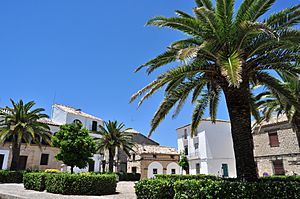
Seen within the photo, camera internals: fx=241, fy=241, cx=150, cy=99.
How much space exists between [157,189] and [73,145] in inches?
348

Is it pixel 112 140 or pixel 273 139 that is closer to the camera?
pixel 273 139

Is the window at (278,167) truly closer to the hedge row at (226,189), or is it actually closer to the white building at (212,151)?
the white building at (212,151)

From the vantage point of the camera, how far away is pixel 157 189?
9125mm

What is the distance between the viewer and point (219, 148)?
116 ft

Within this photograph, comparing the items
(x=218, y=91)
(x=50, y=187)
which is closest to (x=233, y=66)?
(x=218, y=91)

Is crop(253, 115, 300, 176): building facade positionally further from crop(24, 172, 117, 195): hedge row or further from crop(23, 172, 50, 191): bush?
crop(23, 172, 50, 191): bush

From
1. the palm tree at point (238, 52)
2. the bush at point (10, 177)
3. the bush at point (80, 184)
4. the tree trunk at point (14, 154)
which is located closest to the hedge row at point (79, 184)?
the bush at point (80, 184)

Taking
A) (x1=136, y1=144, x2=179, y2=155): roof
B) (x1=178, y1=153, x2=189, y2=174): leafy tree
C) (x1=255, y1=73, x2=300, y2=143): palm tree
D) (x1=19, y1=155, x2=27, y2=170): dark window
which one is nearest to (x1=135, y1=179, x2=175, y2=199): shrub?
(x1=255, y1=73, x2=300, y2=143): palm tree

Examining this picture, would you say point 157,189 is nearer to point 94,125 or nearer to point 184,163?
point 184,163

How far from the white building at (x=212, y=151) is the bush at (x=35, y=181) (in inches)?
943

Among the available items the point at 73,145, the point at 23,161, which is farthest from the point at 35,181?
the point at 23,161

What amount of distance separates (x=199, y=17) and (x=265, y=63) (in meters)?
2.83

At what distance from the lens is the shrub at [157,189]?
9023 millimetres

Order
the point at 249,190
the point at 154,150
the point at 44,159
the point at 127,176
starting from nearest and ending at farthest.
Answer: the point at 249,190 → the point at 44,159 → the point at 127,176 → the point at 154,150
